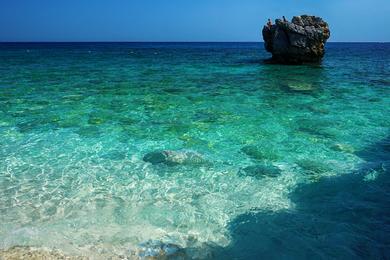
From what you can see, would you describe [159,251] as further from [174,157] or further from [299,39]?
[299,39]

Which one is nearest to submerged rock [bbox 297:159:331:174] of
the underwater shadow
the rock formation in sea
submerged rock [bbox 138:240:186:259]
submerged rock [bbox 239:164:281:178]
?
the underwater shadow

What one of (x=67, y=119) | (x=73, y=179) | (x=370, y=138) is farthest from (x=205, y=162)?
(x=67, y=119)

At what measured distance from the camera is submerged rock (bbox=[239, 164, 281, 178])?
934 cm

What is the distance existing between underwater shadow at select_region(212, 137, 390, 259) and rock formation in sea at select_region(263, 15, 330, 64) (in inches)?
1383

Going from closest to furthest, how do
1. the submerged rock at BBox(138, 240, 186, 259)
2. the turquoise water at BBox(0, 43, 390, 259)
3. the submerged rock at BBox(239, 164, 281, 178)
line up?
the submerged rock at BBox(138, 240, 186, 259) < the turquoise water at BBox(0, 43, 390, 259) < the submerged rock at BBox(239, 164, 281, 178)

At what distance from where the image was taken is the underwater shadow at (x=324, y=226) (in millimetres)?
6053

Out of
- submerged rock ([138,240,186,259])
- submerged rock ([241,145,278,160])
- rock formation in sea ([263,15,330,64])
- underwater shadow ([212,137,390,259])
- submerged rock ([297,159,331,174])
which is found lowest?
submerged rock ([138,240,186,259])

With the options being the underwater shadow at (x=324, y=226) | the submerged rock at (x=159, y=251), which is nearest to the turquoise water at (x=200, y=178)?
the underwater shadow at (x=324, y=226)

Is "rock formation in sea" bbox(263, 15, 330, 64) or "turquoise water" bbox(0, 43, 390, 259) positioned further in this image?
"rock formation in sea" bbox(263, 15, 330, 64)

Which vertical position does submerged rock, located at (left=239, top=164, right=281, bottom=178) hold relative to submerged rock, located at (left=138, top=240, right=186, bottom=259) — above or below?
above

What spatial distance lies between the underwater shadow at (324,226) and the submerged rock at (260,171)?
1.03m

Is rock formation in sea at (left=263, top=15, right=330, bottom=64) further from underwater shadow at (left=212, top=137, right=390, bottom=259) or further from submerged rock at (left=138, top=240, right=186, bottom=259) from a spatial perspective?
submerged rock at (left=138, top=240, right=186, bottom=259)

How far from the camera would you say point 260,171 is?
952 cm

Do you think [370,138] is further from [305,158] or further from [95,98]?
[95,98]
